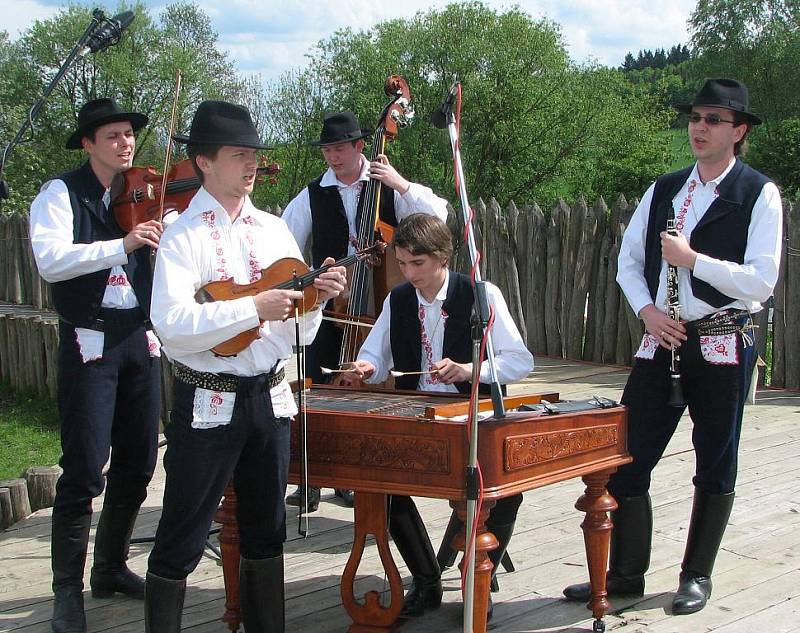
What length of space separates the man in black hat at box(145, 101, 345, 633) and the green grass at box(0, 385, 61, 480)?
Result: 4.72m

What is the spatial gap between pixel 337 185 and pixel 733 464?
2.24 metres

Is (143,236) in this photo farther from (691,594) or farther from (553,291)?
(553,291)

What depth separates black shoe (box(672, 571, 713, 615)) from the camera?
3.51 metres

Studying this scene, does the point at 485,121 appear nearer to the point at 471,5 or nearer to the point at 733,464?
the point at 471,5

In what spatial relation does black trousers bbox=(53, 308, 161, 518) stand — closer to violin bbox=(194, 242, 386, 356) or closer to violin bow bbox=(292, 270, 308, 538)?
violin bow bbox=(292, 270, 308, 538)

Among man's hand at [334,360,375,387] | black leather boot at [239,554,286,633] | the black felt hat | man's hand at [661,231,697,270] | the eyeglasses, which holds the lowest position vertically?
black leather boot at [239,554,286,633]

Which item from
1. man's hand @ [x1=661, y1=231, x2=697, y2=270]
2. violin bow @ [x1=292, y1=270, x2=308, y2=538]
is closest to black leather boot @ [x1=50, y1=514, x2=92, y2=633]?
violin bow @ [x1=292, y1=270, x2=308, y2=538]

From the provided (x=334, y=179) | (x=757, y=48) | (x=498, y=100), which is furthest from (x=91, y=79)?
(x=334, y=179)

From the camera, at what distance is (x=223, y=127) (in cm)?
279

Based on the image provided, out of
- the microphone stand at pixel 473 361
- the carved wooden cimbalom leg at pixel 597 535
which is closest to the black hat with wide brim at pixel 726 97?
the microphone stand at pixel 473 361

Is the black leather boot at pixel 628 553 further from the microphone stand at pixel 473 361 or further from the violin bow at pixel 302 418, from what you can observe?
the violin bow at pixel 302 418

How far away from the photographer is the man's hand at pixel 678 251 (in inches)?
132

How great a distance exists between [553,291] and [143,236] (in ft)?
20.2

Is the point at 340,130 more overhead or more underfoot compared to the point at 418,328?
more overhead
